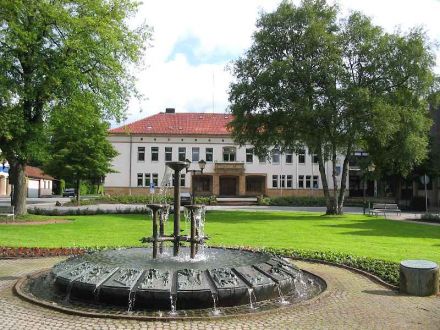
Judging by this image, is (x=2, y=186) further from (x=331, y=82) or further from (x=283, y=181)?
(x=331, y=82)

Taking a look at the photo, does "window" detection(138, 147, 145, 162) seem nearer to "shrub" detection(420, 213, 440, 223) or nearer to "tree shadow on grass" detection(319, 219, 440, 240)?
"shrub" detection(420, 213, 440, 223)

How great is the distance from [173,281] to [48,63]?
21.3 meters

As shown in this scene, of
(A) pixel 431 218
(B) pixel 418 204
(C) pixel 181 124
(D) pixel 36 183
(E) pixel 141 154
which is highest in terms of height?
(C) pixel 181 124

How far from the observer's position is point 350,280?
11203 millimetres

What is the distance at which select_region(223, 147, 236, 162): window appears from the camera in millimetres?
65562

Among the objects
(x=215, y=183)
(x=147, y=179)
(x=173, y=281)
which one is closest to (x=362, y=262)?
(x=173, y=281)

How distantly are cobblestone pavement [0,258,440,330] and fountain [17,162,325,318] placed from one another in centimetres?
55

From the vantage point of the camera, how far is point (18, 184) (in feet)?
93.6

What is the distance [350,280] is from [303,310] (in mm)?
3102

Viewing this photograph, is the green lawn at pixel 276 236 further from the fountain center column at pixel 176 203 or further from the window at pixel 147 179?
the window at pixel 147 179

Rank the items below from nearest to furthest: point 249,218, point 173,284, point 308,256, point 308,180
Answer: point 173,284 → point 308,256 → point 249,218 → point 308,180

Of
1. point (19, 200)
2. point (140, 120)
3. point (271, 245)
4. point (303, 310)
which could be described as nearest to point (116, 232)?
point (271, 245)

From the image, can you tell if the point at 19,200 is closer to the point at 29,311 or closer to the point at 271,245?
the point at 271,245

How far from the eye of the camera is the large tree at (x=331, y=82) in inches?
1259
